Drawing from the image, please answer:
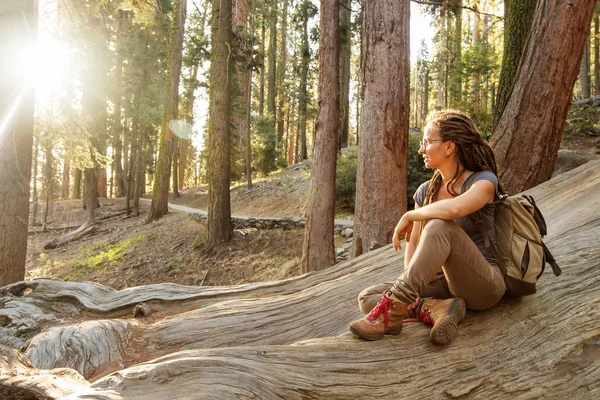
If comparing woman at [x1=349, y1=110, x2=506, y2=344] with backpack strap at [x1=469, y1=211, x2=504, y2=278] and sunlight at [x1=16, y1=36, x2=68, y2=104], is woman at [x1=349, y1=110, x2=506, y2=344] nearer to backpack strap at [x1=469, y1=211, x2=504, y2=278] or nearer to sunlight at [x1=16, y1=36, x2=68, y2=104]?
backpack strap at [x1=469, y1=211, x2=504, y2=278]

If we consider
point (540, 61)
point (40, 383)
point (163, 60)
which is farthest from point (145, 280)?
point (163, 60)

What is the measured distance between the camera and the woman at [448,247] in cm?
272

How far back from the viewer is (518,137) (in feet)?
20.7

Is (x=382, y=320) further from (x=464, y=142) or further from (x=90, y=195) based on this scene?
(x=90, y=195)

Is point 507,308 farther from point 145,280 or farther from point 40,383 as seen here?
point 145,280

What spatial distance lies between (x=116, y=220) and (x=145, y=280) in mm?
10160

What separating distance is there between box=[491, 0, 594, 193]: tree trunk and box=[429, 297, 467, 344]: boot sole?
4.06 meters

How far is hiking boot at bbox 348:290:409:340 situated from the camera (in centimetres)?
284

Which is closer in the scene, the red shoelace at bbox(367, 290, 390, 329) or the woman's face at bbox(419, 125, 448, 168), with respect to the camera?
the red shoelace at bbox(367, 290, 390, 329)

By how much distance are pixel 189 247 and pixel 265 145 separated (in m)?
11.6

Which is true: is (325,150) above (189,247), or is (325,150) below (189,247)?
above

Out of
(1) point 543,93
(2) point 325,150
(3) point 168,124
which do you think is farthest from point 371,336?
(3) point 168,124

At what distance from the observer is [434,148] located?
3000 mm

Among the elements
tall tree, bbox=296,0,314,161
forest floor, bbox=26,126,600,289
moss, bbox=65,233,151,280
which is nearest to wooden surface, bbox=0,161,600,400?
forest floor, bbox=26,126,600,289
